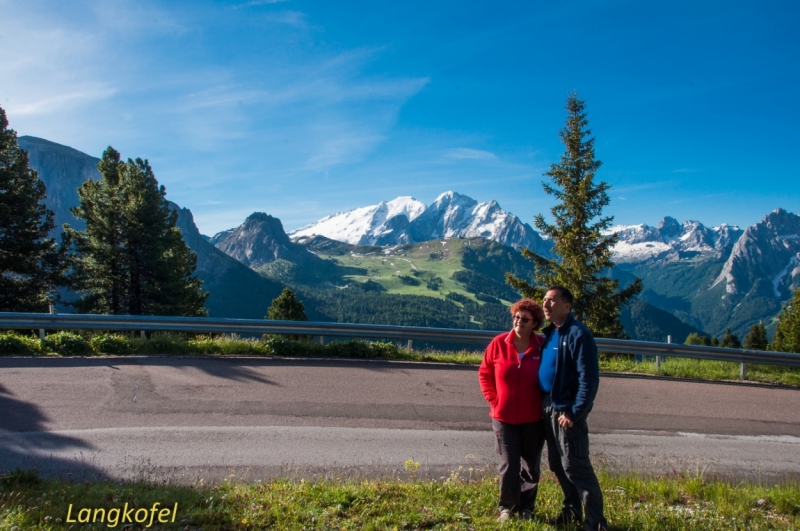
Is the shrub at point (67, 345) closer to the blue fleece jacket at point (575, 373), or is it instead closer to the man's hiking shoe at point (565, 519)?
the man's hiking shoe at point (565, 519)

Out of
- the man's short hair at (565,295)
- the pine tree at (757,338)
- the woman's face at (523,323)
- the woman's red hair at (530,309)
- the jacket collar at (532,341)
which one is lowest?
the pine tree at (757,338)

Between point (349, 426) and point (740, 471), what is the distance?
15.9ft

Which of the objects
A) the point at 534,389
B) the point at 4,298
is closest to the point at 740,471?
the point at 534,389

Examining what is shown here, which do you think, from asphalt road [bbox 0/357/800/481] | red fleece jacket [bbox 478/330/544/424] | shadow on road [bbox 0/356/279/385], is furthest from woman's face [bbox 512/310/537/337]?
shadow on road [bbox 0/356/279/385]

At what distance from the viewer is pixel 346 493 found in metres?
4.59

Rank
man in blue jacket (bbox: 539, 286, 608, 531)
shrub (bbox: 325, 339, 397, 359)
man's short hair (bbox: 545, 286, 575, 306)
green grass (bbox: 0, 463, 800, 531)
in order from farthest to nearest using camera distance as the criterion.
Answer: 1. shrub (bbox: 325, 339, 397, 359)
2. man's short hair (bbox: 545, 286, 575, 306)
3. man in blue jacket (bbox: 539, 286, 608, 531)
4. green grass (bbox: 0, 463, 800, 531)

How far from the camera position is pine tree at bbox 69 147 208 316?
30.2 m

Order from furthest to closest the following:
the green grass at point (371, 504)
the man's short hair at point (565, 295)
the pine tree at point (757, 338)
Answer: the pine tree at point (757, 338)
the man's short hair at point (565, 295)
the green grass at point (371, 504)

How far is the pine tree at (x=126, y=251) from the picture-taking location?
1188 inches

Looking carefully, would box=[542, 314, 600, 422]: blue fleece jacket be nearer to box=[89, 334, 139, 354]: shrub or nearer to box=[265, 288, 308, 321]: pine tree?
box=[89, 334, 139, 354]: shrub

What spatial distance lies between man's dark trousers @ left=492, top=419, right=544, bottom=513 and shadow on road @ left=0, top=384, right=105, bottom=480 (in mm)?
3747

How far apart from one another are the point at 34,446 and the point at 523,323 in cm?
530

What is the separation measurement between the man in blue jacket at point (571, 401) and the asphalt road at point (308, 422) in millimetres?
1600

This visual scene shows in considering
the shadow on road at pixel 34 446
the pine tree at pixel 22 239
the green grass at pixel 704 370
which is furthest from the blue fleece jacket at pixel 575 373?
the pine tree at pixel 22 239
